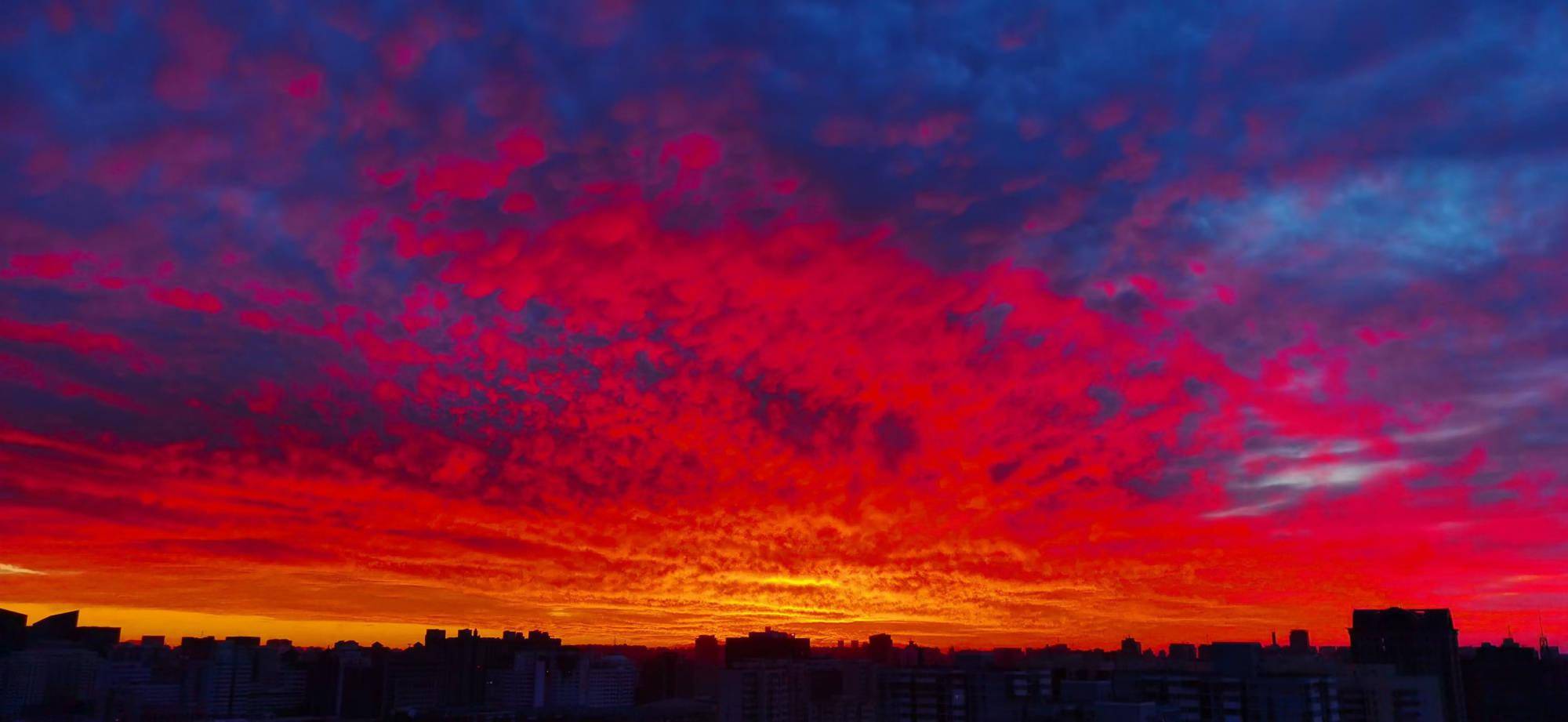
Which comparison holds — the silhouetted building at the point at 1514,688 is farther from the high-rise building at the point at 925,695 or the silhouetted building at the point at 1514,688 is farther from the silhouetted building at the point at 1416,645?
the high-rise building at the point at 925,695

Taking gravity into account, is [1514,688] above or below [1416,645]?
below

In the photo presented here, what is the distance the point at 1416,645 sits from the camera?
545 ft

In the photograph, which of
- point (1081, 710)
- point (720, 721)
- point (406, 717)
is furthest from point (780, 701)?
Answer: point (1081, 710)

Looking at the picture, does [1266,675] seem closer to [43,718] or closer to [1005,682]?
[1005,682]

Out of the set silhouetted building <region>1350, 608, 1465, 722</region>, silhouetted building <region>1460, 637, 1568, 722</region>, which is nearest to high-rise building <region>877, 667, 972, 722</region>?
silhouetted building <region>1350, 608, 1465, 722</region>

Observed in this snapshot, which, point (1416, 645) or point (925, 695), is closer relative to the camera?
point (925, 695)

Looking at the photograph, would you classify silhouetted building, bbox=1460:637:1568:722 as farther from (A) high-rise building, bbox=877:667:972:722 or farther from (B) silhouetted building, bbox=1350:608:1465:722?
(A) high-rise building, bbox=877:667:972:722

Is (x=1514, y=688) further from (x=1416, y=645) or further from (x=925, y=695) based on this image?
(x=925, y=695)

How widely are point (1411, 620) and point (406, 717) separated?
177m

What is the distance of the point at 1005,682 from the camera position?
12550 cm

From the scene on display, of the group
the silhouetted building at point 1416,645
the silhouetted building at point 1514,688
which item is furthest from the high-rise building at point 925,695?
the silhouetted building at point 1514,688

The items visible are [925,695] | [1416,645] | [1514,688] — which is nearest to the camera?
[925,695]

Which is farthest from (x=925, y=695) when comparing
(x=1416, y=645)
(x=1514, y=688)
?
(x=1514, y=688)

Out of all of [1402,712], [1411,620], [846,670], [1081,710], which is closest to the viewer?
[1081,710]
